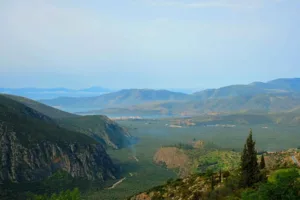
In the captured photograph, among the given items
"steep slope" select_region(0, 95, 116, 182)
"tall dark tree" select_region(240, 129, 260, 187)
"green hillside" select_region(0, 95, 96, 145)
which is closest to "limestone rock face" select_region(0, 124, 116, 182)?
"steep slope" select_region(0, 95, 116, 182)

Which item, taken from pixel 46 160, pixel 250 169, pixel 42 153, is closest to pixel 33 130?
pixel 42 153

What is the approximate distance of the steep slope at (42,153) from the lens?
15050 cm

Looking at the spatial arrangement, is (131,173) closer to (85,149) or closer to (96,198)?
(85,149)

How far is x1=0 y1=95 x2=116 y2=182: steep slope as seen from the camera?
494 ft

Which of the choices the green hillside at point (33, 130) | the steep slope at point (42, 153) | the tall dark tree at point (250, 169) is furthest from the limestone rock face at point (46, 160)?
the tall dark tree at point (250, 169)

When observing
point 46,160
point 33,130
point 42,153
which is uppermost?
point 33,130

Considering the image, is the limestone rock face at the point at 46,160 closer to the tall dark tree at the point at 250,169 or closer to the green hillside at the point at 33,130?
the green hillside at the point at 33,130

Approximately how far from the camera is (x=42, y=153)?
534 feet

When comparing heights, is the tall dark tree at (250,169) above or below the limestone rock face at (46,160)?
above

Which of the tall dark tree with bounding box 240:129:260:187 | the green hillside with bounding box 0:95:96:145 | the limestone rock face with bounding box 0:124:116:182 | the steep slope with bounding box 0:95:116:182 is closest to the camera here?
the tall dark tree with bounding box 240:129:260:187

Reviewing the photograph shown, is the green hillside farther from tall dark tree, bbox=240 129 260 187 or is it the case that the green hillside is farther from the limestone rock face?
tall dark tree, bbox=240 129 260 187

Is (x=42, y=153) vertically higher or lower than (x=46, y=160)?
higher

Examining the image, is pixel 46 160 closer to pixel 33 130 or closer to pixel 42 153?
pixel 42 153

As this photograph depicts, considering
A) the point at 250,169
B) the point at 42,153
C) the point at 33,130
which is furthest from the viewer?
the point at 33,130
